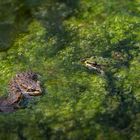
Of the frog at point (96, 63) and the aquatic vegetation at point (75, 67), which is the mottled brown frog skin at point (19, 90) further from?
the frog at point (96, 63)

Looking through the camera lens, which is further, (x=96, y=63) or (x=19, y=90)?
(x=96, y=63)

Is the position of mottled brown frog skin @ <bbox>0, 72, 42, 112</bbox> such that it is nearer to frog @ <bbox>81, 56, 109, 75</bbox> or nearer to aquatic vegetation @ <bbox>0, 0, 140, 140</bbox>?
aquatic vegetation @ <bbox>0, 0, 140, 140</bbox>

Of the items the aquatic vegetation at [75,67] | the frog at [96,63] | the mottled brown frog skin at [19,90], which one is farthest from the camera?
the frog at [96,63]

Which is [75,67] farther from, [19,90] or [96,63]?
[19,90]

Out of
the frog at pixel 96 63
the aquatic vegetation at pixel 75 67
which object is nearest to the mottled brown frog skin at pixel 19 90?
the aquatic vegetation at pixel 75 67

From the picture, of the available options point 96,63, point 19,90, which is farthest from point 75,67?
point 19,90

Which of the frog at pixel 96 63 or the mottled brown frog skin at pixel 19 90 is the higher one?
the frog at pixel 96 63

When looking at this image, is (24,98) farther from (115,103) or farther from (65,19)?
(65,19)
